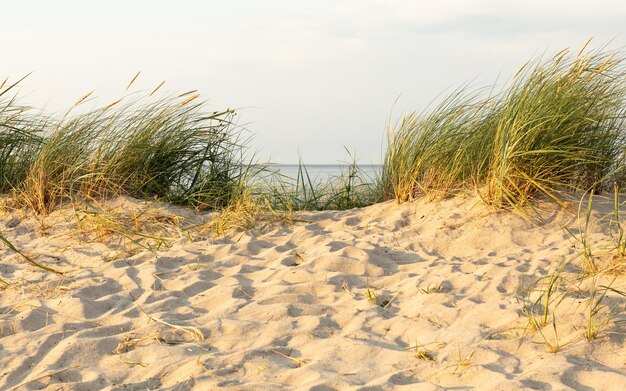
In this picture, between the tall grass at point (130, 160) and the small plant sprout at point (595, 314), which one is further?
the tall grass at point (130, 160)

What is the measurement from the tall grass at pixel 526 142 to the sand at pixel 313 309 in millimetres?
201

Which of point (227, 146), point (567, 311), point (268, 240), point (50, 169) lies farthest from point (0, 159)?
point (567, 311)

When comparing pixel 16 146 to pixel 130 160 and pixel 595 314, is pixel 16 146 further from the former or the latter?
pixel 595 314

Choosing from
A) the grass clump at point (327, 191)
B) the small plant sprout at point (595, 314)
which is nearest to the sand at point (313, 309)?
the small plant sprout at point (595, 314)

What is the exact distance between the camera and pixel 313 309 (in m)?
3.26

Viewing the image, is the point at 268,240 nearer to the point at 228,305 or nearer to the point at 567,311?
the point at 228,305

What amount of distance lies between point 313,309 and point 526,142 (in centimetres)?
182

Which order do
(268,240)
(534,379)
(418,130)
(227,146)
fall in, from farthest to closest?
1. (227,146)
2. (418,130)
3. (268,240)
4. (534,379)

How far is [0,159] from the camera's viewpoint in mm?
5809

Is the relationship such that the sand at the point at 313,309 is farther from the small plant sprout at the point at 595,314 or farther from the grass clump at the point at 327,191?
the grass clump at the point at 327,191

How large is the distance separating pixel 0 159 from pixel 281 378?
408 cm

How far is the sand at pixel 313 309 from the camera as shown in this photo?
8.61ft

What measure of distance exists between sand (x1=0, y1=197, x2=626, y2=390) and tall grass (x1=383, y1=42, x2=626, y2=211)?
0.20m

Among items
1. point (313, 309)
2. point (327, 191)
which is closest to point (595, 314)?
point (313, 309)
